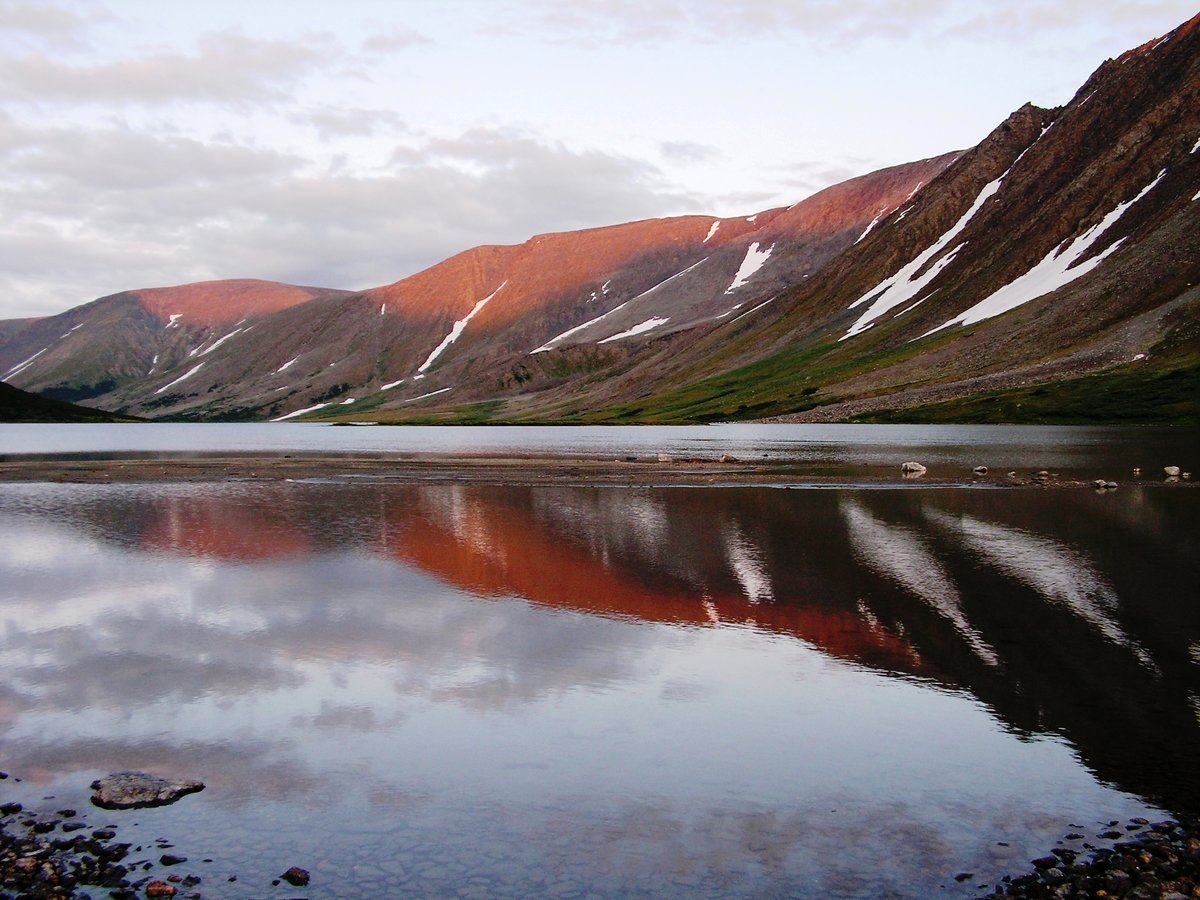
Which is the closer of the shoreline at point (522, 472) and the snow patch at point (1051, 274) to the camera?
the shoreline at point (522, 472)

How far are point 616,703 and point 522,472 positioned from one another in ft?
194

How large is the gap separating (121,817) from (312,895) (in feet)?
13.0

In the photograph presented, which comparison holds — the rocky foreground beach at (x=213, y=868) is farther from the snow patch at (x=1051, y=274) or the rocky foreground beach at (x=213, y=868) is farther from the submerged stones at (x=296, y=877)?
the snow patch at (x=1051, y=274)

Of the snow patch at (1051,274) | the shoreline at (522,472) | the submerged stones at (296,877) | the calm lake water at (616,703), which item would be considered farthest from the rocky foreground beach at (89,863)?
the snow patch at (1051,274)

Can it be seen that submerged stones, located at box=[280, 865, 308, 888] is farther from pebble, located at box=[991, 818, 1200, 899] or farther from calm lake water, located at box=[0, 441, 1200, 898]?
pebble, located at box=[991, 818, 1200, 899]

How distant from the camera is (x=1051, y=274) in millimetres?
189625

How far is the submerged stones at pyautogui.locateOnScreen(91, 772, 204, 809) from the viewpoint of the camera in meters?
14.8

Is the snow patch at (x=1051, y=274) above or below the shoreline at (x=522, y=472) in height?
above

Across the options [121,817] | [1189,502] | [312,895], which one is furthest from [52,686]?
[1189,502]

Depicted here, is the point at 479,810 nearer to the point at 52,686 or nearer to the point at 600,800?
the point at 600,800

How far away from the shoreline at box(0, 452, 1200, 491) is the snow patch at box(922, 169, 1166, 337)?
12369 centimetres

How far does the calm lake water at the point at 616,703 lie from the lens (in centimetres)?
1359

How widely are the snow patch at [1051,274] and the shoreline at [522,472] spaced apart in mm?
123691

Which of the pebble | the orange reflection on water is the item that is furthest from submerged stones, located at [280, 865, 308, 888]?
the orange reflection on water
